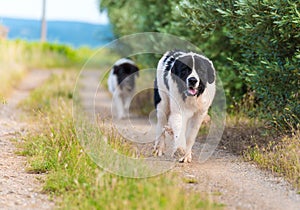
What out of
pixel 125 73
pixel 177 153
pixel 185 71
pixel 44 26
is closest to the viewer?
pixel 185 71

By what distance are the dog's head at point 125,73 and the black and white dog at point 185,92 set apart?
17.1 ft

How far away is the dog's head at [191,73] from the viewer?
6.58 m

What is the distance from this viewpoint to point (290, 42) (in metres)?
7.94

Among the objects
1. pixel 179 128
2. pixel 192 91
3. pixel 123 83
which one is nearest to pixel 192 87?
pixel 192 91

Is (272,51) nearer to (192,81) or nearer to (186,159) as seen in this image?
(192,81)

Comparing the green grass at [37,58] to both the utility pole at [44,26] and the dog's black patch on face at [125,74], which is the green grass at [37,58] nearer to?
the utility pole at [44,26]

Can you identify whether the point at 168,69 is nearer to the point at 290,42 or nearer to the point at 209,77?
the point at 209,77

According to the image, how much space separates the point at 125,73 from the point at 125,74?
3cm

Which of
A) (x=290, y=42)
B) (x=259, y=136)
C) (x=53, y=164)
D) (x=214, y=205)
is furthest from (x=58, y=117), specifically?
(x=214, y=205)

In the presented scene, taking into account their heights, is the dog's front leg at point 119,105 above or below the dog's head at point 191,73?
below

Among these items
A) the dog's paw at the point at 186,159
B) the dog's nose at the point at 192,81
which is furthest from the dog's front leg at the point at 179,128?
the dog's nose at the point at 192,81

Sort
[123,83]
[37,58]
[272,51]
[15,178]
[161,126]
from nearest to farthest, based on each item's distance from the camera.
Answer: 1. [15,178]
2. [161,126]
3. [272,51]
4. [123,83]
5. [37,58]

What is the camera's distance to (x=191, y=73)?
6.57 m

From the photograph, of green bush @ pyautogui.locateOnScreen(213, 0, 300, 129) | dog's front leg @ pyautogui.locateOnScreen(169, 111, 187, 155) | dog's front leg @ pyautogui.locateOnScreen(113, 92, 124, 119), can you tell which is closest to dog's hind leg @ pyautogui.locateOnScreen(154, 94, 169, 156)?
dog's front leg @ pyautogui.locateOnScreen(169, 111, 187, 155)
